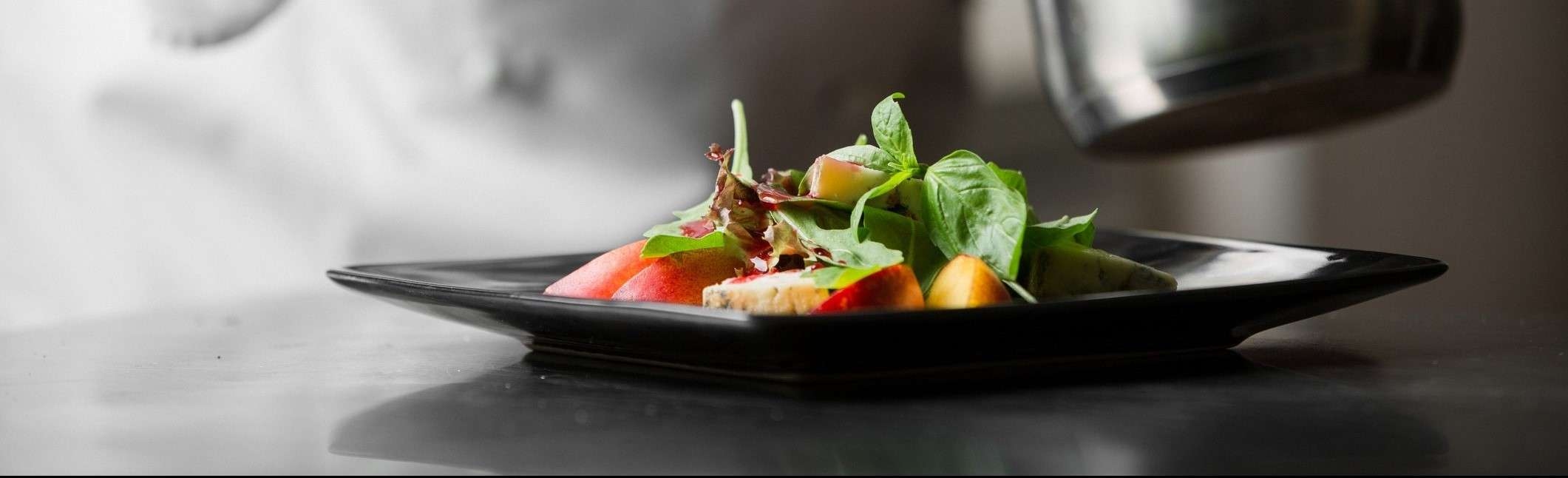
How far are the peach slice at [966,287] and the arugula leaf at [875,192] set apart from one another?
6cm

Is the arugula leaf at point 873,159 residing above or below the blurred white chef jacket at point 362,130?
below

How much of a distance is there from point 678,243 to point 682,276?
0.09 feet

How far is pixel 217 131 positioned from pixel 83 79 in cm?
23

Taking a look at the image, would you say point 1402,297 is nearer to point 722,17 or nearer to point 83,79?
point 722,17

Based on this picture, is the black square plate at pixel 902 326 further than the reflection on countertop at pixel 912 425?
Yes

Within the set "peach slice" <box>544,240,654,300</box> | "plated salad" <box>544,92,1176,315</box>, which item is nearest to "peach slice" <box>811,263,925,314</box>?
"plated salad" <box>544,92,1176,315</box>

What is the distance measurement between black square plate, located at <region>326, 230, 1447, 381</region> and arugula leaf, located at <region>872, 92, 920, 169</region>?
0.18 metres

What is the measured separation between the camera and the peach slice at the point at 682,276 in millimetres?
789

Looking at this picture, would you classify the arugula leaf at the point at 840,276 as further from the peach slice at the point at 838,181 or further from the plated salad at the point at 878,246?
the peach slice at the point at 838,181

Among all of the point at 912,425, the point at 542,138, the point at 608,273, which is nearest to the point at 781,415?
the point at 912,425

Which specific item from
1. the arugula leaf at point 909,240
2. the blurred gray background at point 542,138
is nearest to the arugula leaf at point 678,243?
the arugula leaf at point 909,240

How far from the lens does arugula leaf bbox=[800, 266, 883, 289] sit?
0.64 meters

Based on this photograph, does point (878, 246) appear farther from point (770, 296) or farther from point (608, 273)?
point (608, 273)

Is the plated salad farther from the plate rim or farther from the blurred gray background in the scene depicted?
the blurred gray background
